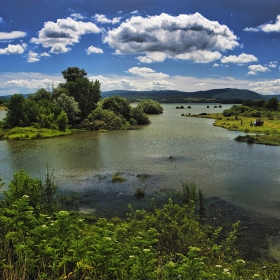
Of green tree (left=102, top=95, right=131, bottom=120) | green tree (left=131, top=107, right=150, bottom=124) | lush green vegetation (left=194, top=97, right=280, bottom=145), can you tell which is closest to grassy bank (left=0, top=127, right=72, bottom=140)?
green tree (left=102, top=95, right=131, bottom=120)

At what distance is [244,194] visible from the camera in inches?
824

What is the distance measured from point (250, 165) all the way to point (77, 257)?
85.8 ft

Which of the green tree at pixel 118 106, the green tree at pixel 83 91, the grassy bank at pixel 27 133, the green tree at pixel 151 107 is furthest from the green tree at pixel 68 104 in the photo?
the green tree at pixel 151 107

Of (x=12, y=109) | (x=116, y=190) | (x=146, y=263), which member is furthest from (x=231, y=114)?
(x=146, y=263)

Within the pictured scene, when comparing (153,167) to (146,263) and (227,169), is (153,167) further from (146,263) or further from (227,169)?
(146,263)

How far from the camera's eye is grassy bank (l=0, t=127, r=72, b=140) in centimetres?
5041

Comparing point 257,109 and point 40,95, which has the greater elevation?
point 40,95

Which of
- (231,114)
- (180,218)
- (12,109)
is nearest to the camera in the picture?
(180,218)

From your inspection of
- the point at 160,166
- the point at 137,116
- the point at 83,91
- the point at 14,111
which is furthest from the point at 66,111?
the point at 160,166

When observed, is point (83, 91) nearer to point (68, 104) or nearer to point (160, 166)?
point (68, 104)

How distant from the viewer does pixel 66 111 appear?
66.8 m

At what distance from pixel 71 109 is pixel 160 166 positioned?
1695 inches

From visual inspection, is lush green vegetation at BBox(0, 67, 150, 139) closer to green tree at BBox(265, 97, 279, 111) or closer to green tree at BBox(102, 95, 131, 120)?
green tree at BBox(102, 95, 131, 120)

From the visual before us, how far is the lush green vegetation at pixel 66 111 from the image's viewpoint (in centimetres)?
5691
